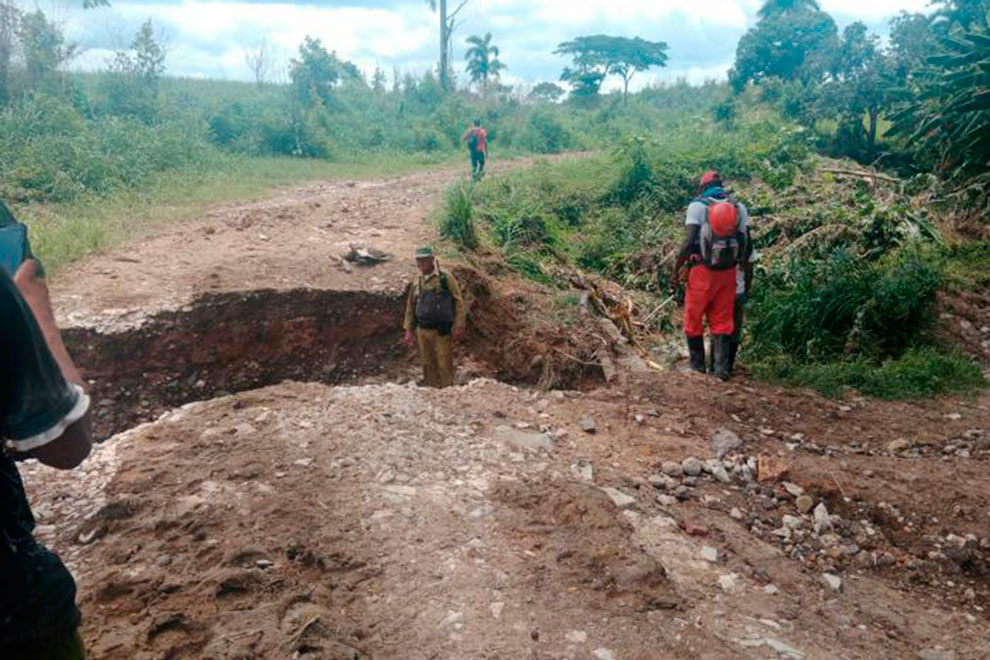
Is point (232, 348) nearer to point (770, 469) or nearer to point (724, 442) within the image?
point (724, 442)

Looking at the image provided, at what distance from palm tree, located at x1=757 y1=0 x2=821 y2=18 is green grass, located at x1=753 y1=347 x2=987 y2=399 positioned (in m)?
24.4

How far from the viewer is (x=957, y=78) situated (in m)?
7.21

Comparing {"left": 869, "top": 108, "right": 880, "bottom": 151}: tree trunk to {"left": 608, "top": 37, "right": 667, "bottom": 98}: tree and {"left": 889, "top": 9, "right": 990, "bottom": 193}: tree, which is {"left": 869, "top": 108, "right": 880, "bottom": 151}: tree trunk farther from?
{"left": 608, "top": 37, "right": 667, "bottom": 98}: tree

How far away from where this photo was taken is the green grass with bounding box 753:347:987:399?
480 centimetres

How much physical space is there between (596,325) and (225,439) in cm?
390

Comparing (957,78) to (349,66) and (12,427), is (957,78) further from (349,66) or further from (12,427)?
(349,66)

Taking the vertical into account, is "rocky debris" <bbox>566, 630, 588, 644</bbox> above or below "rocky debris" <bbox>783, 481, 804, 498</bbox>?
below

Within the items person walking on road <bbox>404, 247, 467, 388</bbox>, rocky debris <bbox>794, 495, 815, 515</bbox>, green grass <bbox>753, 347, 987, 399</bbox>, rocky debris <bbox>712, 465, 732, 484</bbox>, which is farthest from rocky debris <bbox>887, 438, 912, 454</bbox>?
person walking on road <bbox>404, 247, 467, 388</bbox>

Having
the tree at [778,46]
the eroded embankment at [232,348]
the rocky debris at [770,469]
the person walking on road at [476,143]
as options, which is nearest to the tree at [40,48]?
the person walking on road at [476,143]

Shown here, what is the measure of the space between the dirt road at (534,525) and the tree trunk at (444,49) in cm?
2295

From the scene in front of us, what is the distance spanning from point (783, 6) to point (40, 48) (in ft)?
79.5

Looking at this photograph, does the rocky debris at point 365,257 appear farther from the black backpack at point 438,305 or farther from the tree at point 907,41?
the tree at point 907,41

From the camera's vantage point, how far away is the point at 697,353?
5.37 meters

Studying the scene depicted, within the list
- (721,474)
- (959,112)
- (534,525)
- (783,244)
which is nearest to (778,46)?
(959,112)
